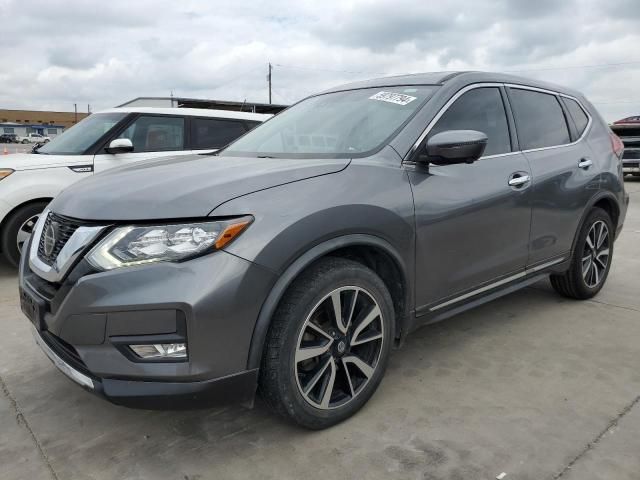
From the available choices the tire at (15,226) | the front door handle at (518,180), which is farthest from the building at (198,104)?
the front door handle at (518,180)

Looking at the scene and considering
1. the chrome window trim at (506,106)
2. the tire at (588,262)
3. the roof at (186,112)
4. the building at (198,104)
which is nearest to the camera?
the chrome window trim at (506,106)

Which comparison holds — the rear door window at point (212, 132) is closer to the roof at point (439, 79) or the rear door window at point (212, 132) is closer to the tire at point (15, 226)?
the tire at point (15, 226)

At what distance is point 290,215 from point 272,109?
9.60m

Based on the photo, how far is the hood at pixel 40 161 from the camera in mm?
Result: 5129

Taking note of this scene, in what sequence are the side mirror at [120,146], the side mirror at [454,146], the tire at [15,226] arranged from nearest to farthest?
the side mirror at [454,146], the tire at [15,226], the side mirror at [120,146]

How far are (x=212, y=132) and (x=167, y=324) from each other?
471cm

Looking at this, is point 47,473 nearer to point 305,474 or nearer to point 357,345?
point 305,474

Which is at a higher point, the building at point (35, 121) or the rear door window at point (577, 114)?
the building at point (35, 121)

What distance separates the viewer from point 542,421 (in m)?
2.46

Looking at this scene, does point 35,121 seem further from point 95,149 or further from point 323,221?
point 323,221

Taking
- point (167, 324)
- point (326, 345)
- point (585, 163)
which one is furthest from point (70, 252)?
point (585, 163)

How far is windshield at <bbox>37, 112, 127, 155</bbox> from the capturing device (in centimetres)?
561

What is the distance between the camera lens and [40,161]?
523cm

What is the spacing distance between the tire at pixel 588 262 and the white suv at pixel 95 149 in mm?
4076
